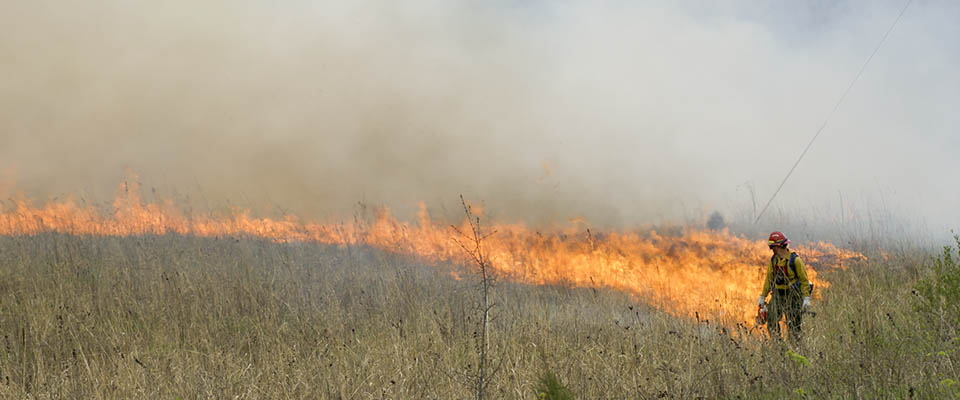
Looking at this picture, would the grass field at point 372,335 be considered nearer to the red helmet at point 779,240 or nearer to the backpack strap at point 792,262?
the backpack strap at point 792,262

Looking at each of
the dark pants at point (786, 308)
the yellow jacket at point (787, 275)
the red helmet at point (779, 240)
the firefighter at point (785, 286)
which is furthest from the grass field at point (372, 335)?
Result: the red helmet at point (779, 240)

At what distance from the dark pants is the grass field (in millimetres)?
348

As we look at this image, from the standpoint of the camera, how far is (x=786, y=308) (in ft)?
30.8

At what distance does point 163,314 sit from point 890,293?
12.5 meters

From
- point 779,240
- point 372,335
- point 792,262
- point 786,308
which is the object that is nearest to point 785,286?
point 786,308

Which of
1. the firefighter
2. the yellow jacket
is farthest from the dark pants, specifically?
the yellow jacket

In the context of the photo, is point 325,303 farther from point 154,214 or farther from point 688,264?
point 688,264

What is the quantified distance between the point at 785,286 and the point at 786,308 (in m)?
0.34

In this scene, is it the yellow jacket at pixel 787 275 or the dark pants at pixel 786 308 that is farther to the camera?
the dark pants at pixel 786 308

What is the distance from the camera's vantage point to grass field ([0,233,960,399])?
20.5 feet

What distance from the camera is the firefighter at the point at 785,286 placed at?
9156mm

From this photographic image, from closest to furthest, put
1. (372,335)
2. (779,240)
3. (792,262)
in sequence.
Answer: (372,335) < (792,262) < (779,240)

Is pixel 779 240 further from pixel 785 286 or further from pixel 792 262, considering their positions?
pixel 785 286

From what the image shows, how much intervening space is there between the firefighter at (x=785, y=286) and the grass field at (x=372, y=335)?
45cm
